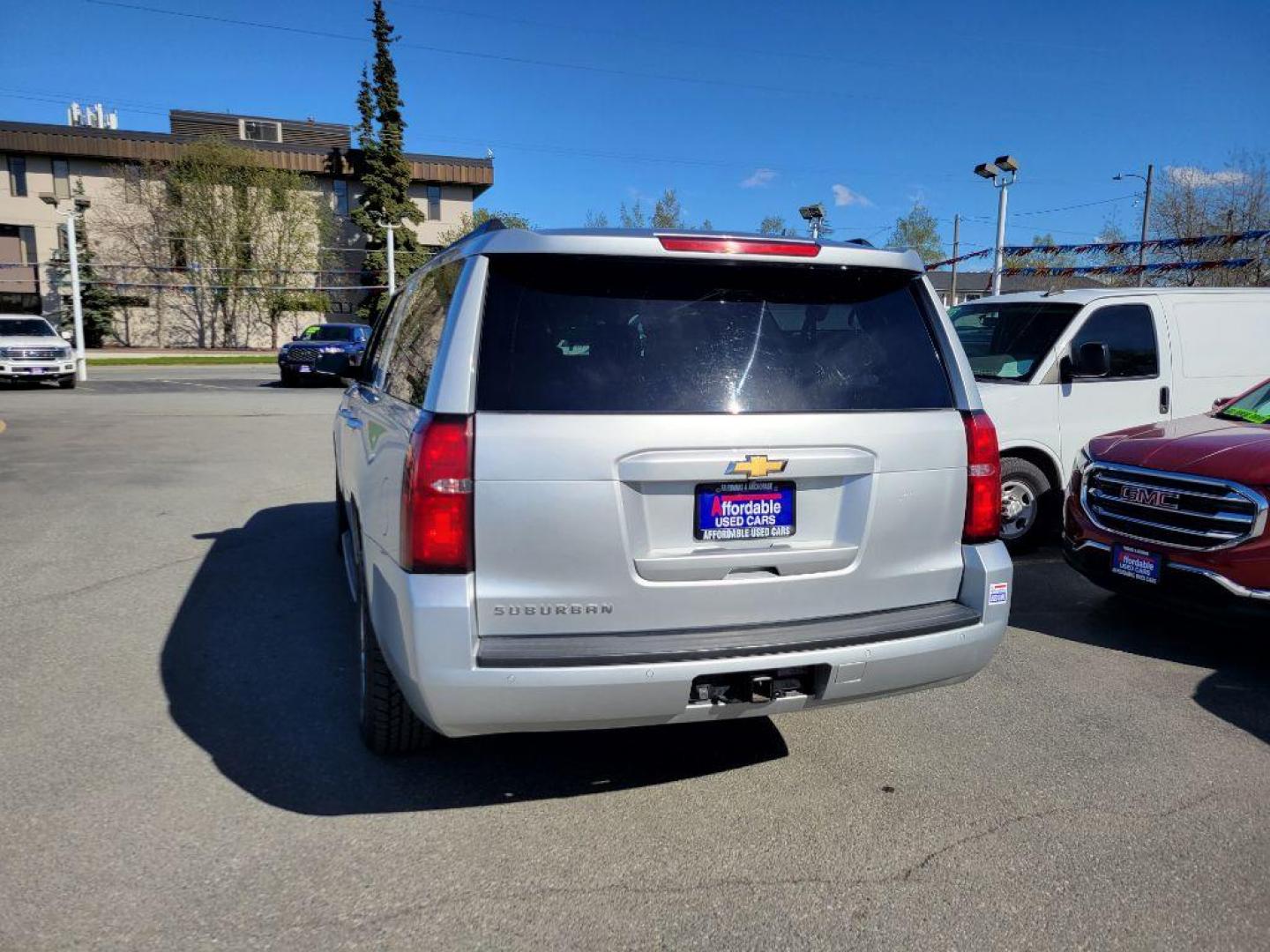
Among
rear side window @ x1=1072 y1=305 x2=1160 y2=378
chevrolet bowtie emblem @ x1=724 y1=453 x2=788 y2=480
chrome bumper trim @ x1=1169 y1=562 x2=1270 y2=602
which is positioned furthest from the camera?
rear side window @ x1=1072 y1=305 x2=1160 y2=378

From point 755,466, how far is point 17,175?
181 feet

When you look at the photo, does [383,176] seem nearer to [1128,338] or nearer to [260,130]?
[260,130]

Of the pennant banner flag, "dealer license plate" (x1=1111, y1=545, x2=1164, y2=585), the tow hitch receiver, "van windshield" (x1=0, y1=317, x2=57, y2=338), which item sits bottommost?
"dealer license plate" (x1=1111, y1=545, x2=1164, y2=585)

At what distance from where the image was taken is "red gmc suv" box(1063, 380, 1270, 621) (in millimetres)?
4574

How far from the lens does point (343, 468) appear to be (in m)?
5.36

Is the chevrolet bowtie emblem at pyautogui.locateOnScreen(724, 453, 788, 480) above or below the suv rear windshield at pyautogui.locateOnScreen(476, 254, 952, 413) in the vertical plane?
below

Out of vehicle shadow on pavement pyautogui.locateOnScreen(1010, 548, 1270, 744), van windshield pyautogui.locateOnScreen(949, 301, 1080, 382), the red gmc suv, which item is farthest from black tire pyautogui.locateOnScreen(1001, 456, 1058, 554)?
the red gmc suv

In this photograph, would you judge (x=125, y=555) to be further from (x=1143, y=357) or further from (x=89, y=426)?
(x=89, y=426)

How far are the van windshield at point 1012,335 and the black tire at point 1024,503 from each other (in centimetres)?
72

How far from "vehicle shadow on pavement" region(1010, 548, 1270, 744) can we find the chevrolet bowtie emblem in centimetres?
271

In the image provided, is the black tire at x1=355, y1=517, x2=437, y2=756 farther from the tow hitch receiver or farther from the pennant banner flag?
the pennant banner flag

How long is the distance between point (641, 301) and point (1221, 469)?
3.59 meters

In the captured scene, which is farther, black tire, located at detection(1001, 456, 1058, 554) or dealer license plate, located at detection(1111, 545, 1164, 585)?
black tire, located at detection(1001, 456, 1058, 554)

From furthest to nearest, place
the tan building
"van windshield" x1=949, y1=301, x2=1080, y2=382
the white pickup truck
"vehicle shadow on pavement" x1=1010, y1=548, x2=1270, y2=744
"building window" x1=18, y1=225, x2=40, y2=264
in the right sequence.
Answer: "building window" x1=18, y1=225, x2=40, y2=264 < the tan building < the white pickup truck < "van windshield" x1=949, y1=301, x2=1080, y2=382 < "vehicle shadow on pavement" x1=1010, y1=548, x2=1270, y2=744
